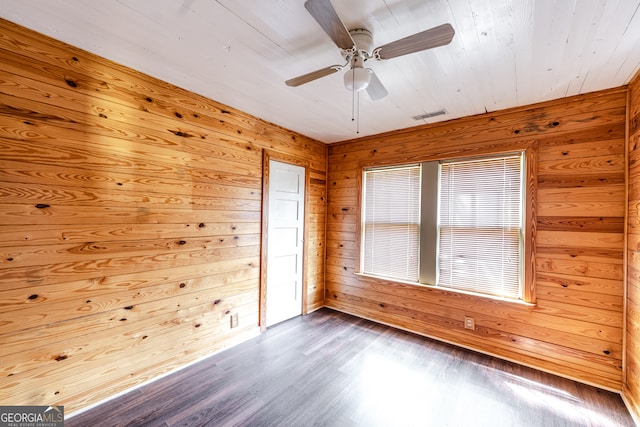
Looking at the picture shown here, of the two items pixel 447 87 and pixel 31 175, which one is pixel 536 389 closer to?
pixel 447 87

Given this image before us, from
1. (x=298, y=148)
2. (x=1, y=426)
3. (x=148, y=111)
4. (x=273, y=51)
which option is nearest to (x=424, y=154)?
(x=298, y=148)

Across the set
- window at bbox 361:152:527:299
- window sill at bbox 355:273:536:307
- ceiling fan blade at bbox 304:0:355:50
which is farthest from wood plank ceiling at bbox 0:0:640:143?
window sill at bbox 355:273:536:307

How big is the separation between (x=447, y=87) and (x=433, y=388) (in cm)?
258

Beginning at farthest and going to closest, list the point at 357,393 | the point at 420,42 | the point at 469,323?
the point at 469,323, the point at 357,393, the point at 420,42

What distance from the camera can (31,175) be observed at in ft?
5.52

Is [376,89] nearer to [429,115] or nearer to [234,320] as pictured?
[429,115]

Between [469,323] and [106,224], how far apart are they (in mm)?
3524

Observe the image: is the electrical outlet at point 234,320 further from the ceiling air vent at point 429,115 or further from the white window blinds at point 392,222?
the ceiling air vent at point 429,115

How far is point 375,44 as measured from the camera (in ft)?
5.59

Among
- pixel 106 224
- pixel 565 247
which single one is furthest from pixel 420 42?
pixel 106 224

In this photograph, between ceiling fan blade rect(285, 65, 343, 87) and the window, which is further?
the window

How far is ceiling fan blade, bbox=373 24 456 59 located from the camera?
4.16 ft

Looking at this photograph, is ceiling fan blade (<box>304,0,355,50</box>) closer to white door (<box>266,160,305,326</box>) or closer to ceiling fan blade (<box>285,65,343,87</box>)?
ceiling fan blade (<box>285,65,343,87</box>)

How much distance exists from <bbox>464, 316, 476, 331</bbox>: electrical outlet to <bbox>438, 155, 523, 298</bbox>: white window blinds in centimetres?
31
